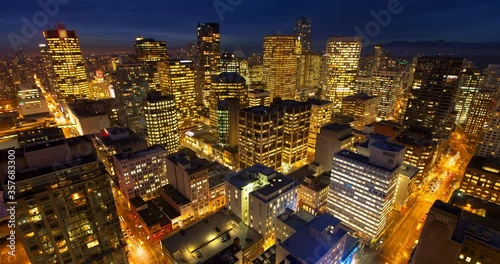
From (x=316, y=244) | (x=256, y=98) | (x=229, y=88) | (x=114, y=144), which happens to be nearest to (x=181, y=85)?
(x=229, y=88)

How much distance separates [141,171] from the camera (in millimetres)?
98875

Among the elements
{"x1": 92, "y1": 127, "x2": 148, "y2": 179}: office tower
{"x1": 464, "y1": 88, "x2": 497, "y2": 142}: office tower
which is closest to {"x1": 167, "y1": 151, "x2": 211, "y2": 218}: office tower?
{"x1": 92, "y1": 127, "x2": 148, "y2": 179}: office tower

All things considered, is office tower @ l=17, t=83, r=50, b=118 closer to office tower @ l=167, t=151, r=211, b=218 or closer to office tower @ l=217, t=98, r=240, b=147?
office tower @ l=217, t=98, r=240, b=147

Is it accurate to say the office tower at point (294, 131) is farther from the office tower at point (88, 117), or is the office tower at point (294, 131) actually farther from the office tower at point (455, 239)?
the office tower at point (88, 117)

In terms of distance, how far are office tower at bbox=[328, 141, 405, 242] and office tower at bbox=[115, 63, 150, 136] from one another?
5171 inches

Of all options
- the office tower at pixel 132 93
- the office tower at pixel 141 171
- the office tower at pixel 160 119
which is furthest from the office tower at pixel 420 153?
the office tower at pixel 132 93

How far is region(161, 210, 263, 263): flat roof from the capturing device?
68.6 m

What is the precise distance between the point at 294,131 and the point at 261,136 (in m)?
23.4

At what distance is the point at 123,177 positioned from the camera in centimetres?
9444

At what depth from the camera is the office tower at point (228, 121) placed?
13175 cm

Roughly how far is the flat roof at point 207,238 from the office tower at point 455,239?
44.8m

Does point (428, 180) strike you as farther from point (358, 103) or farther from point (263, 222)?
point (263, 222)

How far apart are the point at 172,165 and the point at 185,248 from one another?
112ft

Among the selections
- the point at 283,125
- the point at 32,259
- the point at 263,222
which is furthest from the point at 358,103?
the point at 32,259
